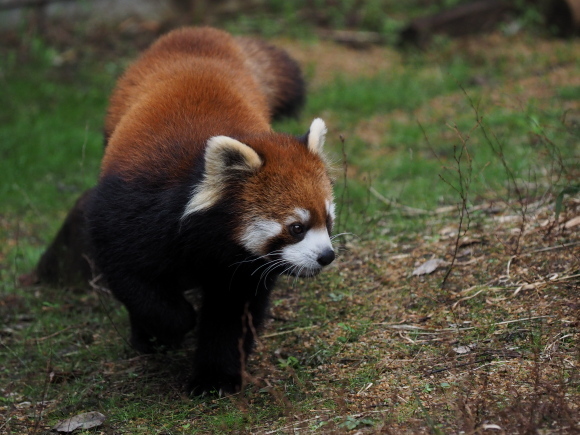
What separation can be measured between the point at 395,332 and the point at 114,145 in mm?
2114

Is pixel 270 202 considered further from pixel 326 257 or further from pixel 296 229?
pixel 326 257

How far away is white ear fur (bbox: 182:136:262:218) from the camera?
4.11m

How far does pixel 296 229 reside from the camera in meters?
4.19

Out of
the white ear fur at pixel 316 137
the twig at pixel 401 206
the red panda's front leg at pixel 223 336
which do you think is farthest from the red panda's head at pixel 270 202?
the twig at pixel 401 206

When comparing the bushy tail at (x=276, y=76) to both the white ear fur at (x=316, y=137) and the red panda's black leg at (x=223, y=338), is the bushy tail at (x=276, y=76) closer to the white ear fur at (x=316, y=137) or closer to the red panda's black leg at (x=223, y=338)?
the white ear fur at (x=316, y=137)

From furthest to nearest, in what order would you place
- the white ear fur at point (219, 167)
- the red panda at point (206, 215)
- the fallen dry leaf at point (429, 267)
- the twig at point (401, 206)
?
1. the twig at point (401, 206)
2. the fallen dry leaf at point (429, 267)
3. the red panda at point (206, 215)
4. the white ear fur at point (219, 167)

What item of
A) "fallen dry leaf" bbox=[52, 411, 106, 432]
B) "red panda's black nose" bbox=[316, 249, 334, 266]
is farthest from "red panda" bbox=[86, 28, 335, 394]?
"fallen dry leaf" bbox=[52, 411, 106, 432]

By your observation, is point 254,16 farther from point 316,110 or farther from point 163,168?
point 163,168

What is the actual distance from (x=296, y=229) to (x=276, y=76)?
2648mm

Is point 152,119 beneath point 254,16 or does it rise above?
above

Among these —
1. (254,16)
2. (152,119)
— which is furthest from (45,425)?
(254,16)

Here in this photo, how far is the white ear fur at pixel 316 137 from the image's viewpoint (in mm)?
4535

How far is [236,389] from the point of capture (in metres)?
4.66

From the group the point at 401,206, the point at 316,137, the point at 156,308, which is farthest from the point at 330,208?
the point at 401,206
